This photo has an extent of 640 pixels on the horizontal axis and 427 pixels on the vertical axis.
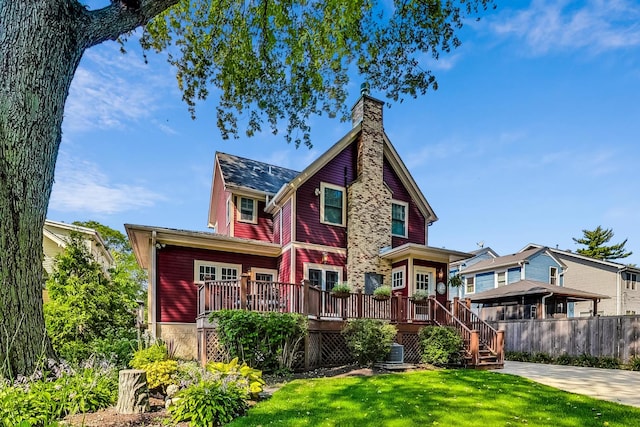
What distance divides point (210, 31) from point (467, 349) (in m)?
12.0

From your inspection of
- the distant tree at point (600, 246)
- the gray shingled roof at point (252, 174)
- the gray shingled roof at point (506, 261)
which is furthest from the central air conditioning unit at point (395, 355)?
the distant tree at point (600, 246)

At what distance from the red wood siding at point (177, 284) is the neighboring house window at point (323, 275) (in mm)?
3515

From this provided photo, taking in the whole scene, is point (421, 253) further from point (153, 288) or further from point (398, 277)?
point (153, 288)

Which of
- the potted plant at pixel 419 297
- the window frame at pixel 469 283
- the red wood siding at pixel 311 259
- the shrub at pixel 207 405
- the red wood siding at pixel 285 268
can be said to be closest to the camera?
the shrub at pixel 207 405

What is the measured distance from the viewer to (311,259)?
43.6 feet

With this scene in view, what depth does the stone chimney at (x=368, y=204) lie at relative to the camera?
14039 millimetres

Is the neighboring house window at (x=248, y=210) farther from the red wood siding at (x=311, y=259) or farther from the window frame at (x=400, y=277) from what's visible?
the window frame at (x=400, y=277)

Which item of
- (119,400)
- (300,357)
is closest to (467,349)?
(300,357)

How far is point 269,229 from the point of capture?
15.4 meters

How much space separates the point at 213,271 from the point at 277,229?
293cm

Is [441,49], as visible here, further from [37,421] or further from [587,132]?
[37,421]

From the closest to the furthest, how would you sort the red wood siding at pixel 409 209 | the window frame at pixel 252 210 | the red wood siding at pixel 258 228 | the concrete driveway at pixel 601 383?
the concrete driveway at pixel 601 383 < the red wood siding at pixel 258 228 < the window frame at pixel 252 210 < the red wood siding at pixel 409 209

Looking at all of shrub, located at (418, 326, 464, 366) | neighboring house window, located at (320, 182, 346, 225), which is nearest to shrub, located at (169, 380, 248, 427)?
shrub, located at (418, 326, 464, 366)

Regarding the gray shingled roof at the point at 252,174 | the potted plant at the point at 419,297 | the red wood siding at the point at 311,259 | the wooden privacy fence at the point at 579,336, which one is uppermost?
the gray shingled roof at the point at 252,174
